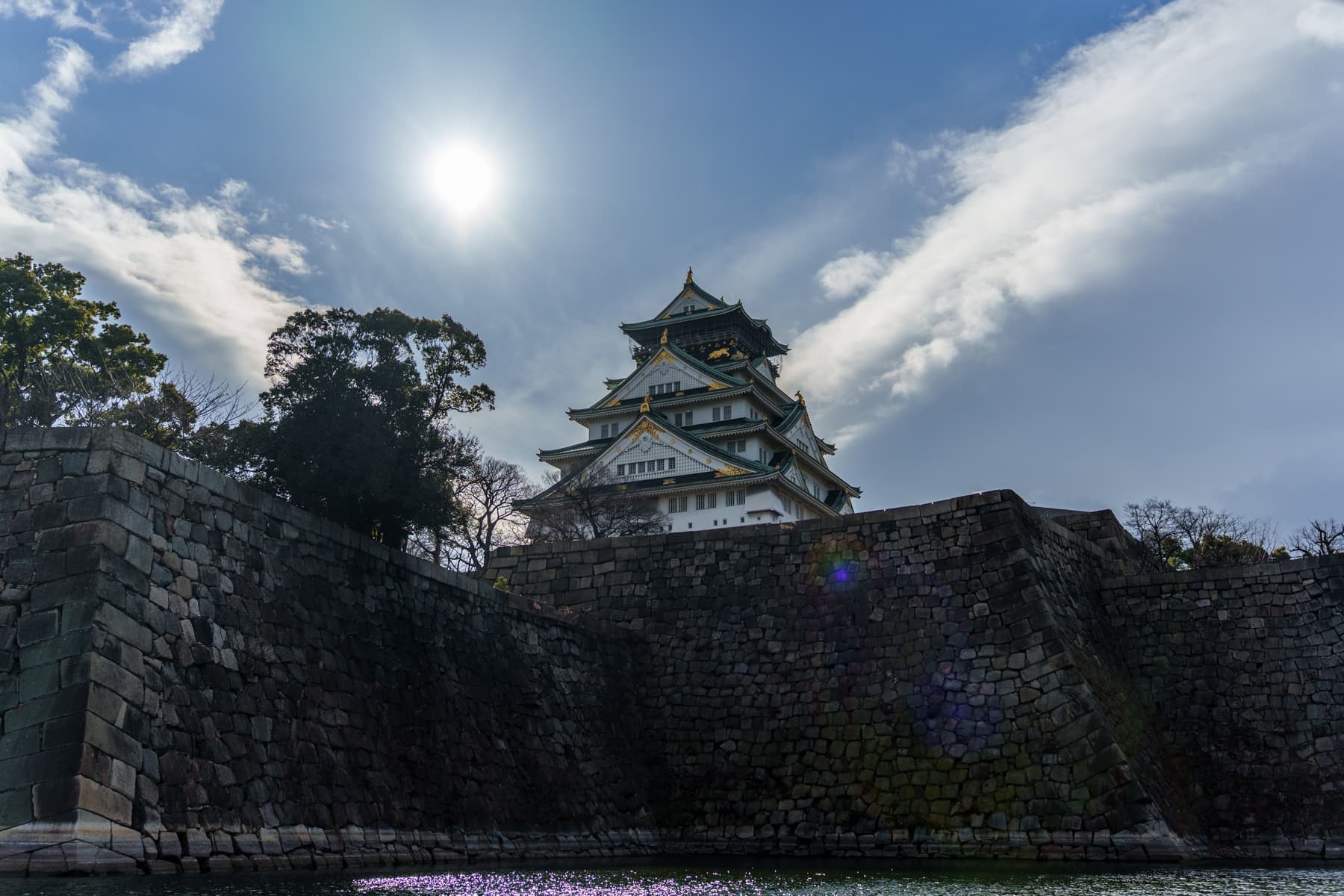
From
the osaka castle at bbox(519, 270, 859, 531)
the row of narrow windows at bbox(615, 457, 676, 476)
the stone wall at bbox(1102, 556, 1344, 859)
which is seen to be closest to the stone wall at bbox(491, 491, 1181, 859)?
the stone wall at bbox(1102, 556, 1344, 859)

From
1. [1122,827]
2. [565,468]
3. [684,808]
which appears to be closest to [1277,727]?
[1122,827]

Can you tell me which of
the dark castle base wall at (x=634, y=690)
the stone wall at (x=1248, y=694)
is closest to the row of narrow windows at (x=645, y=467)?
the dark castle base wall at (x=634, y=690)

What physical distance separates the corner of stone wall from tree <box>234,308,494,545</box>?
5705 millimetres

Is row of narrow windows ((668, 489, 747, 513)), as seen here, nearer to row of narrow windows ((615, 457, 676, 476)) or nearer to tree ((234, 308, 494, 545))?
row of narrow windows ((615, 457, 676, 476))

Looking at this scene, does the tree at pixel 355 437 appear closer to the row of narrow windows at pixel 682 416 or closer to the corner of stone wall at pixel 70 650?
the corner of stone wall at pixel 70 650

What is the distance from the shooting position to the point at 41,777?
25.2 ft

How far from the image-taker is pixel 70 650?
834 centimetres

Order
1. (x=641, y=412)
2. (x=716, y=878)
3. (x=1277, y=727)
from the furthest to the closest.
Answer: (x=641, y=412), (x=1277, y=727), (x=716, y=878)

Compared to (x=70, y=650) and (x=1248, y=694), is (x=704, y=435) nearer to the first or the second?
(x=1248, y=694)

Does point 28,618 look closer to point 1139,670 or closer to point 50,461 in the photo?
point 50,461

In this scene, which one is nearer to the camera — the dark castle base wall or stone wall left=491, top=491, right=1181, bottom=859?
the dark castle base wall

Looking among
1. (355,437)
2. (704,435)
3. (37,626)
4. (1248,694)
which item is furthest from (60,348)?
(704,435)

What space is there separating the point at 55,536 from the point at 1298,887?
11.4 m

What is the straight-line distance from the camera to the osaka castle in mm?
48938
